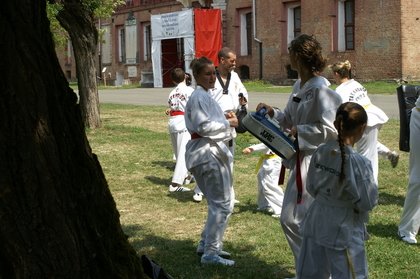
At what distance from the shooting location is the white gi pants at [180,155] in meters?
10.7

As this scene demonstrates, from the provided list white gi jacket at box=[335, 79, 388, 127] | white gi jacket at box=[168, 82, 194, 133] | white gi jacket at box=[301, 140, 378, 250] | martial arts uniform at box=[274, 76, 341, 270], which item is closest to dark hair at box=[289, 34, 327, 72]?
martial arts uniform at box=[274, 76, 341, 270]

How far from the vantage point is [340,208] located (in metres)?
4.77

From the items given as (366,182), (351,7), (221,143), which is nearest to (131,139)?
(221,143)

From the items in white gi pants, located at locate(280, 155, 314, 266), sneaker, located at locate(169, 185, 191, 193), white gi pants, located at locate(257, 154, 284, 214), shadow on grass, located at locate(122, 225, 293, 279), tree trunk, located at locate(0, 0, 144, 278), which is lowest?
shadow on grass, located at locate(122, 225, 293, 279)

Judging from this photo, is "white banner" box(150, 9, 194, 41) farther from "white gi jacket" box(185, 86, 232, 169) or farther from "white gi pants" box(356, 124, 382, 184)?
"white gi jacket" box(185, 86, 232, 169)

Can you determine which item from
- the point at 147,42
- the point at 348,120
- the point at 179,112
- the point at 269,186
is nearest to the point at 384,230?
the point at 269,186

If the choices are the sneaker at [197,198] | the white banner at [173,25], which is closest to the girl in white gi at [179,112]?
the sneaker at [197,198]

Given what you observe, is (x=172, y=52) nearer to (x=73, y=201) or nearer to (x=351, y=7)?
(x=351, y=7)

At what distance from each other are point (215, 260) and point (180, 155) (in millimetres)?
4714

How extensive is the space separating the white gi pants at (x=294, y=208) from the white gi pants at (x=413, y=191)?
2.00m

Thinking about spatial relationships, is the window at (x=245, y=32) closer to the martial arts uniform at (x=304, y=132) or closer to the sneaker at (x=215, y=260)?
the sneaker at (x=215, y=260)

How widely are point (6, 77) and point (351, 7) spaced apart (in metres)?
34.1

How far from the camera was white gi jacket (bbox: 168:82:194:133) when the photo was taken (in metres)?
11.4

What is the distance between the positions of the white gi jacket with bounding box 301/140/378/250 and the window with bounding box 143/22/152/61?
4696 centimetres
